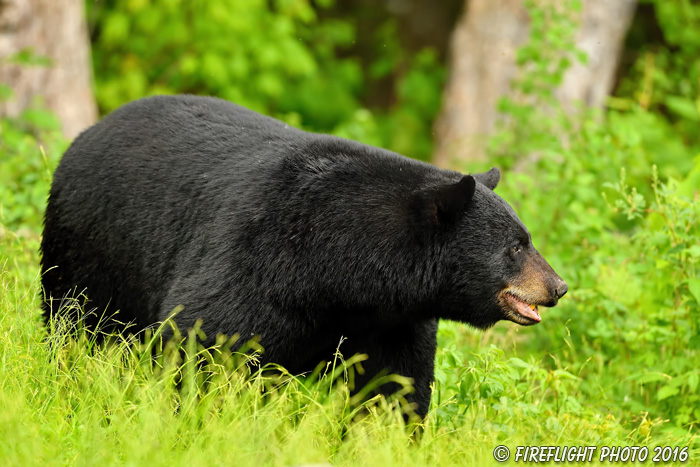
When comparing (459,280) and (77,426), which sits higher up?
(459,280)

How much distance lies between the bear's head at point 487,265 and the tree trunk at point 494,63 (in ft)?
19.1

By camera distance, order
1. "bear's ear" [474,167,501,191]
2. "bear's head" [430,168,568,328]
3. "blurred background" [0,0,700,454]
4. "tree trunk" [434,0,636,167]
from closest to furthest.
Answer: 1. "bear's head" [430,168,568,328]
2. "bear's ear" [474,167,501,191]
3. "blurred background" [0,0,700,454]
4. "tree trunk" [434,0,636,167]

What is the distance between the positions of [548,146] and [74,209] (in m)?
4.27

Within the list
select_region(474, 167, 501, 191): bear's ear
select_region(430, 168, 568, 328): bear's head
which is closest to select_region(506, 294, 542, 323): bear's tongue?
select_region(430, 168, 568, 328): bear's head

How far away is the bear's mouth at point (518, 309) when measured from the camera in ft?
13.1

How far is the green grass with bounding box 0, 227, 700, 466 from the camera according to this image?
2.97 meters

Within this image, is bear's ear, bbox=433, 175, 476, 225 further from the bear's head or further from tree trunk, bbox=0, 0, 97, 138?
tree trunk, bbox=0, 0, 97, 138

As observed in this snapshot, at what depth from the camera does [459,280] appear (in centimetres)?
392

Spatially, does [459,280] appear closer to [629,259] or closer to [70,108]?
[629,259]

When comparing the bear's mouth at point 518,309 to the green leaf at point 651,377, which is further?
the green leaf at point 651,377

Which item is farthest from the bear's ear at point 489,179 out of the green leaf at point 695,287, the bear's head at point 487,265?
the green leaf at point 695,287

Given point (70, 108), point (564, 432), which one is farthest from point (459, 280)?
point (70, 108)

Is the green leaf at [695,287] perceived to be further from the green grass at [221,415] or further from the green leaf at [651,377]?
the green grass at [221,415]

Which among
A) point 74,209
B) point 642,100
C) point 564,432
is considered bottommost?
point 564,432
